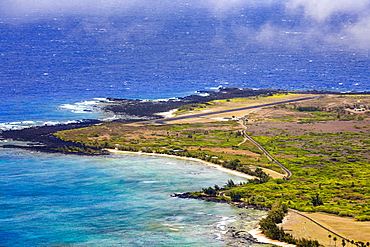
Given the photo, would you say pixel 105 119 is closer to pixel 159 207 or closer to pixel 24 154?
pixel 24 154

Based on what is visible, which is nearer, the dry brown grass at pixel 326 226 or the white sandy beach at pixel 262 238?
the white sandy beach at pixel 262 238

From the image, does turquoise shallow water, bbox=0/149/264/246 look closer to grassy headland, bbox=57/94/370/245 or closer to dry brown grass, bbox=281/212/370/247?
dry brown grass, bbox=281/212/370/247

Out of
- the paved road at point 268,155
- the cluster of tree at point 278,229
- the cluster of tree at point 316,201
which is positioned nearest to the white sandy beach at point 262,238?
the cluster of tree at point 278,229

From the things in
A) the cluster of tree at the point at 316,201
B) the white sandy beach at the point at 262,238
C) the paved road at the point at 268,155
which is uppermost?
the paved road at the point at 268,155

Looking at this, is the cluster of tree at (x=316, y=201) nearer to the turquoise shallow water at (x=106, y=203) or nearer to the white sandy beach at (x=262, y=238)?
the turquoise shallow water at (x=106, y=203)

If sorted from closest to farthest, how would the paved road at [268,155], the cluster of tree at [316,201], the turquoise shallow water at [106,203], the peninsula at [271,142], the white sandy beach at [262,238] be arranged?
1. the white sandy beach at [262,238]
2. the turquoise shallow water at [106,203]
3. the cluster of tree at [316,201]
4. the peninsula at [271,142]
5. the paved road at [268,155]

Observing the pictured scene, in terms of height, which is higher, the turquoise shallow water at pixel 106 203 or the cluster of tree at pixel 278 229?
the turquoise shallow water at pixel 106 203

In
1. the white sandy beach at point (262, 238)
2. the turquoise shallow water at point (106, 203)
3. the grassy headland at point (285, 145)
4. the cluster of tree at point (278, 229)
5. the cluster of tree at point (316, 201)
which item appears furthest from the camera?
the grassy headland at point (285, 145)

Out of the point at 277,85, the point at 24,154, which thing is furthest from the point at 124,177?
the point at 277,85
